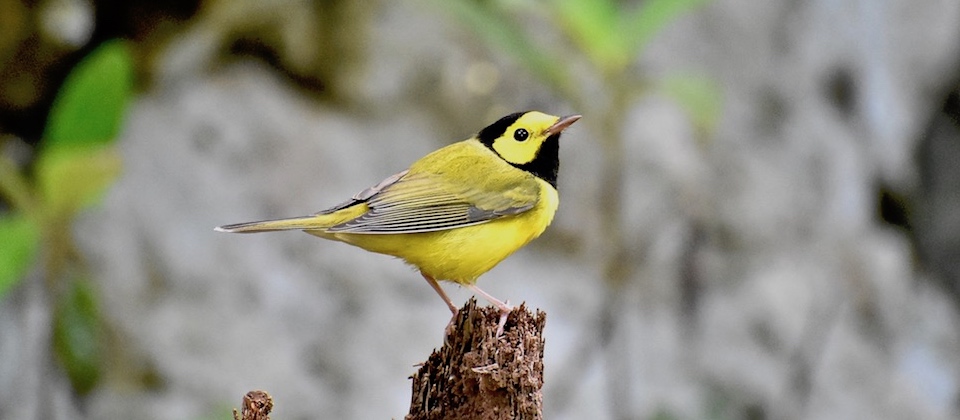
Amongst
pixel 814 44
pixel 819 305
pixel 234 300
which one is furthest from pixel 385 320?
pixel 814 44

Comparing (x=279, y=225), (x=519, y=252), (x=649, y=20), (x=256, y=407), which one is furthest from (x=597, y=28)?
(x=256, y=407)

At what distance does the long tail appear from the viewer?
1.97 meters

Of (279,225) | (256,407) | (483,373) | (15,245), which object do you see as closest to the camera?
(256,407)

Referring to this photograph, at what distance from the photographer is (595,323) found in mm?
4902

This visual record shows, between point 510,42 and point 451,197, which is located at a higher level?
point 510,42

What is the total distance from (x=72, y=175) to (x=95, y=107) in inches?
8.6

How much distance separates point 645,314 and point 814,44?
171 cm

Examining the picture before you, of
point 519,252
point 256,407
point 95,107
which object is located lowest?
point 256,407

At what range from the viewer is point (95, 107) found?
10.6 feet

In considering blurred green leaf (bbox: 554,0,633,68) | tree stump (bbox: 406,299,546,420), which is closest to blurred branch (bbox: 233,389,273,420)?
tree stump (bbox: 406,299,546,420)

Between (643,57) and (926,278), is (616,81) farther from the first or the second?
(926,278)

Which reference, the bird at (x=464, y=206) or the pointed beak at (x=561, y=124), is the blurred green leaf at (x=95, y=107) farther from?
the pointed beak at (x=561, y=124)

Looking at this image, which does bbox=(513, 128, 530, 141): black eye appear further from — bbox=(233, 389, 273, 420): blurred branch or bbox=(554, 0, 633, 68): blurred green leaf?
bbox=(554, 0, 633, 68): blurred green leaf

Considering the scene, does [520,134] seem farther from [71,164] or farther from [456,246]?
[71,164]
